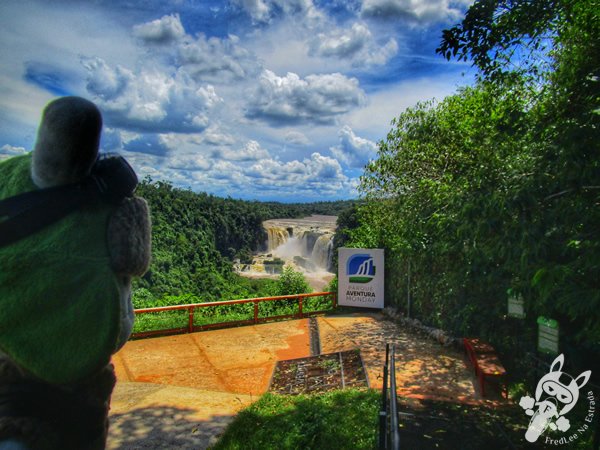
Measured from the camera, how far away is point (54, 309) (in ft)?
3.25

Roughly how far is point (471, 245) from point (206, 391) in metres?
4.44

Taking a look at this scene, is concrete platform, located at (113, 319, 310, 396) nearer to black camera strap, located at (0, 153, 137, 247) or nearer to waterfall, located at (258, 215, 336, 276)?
black camera strap, located at (0, 153, 137, 247)

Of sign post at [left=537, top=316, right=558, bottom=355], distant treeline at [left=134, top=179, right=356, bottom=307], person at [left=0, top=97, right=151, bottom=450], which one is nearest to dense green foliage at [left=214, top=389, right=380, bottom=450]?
sign post at [left=537, top=316, right=558, bottom=355]

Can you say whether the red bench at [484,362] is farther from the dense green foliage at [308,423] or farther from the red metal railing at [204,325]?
the red metal railing at [204,325]

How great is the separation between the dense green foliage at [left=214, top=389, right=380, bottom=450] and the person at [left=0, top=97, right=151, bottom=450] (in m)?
3.43

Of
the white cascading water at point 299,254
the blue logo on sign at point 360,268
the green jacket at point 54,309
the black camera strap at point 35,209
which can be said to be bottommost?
the white cascading water at point 299,254

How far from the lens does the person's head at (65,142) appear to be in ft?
3.34

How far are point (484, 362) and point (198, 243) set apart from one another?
130ft

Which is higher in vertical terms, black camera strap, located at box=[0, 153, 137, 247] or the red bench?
black camera strap, located at box=[0, 153, 137, 247]

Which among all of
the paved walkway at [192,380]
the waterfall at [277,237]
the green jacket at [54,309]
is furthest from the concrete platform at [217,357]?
the waterfall at [277,237]

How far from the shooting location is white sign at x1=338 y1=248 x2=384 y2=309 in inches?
416

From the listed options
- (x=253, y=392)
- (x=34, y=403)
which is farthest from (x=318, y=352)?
(x=34, y=403)

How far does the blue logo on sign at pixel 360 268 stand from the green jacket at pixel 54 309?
9.82 m

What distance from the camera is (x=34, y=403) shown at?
3.56ft
